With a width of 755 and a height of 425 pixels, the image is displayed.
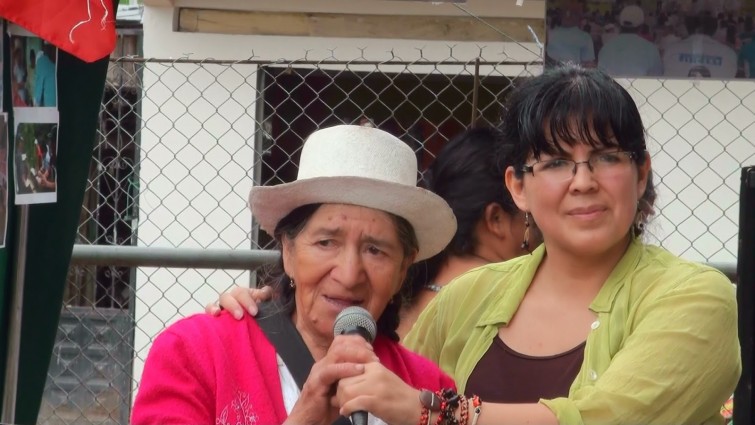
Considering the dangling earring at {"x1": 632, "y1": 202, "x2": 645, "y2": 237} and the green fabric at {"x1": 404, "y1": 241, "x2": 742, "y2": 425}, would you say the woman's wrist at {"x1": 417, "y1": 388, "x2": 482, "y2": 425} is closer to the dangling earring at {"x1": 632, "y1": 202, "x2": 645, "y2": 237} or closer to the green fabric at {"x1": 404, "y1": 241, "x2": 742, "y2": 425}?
the green fabric at {"x1": 404, "y1": 241, "x2": 742, "y2": 425}

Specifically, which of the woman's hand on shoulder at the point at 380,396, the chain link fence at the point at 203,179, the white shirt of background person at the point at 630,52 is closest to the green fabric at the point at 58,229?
the woman's hand on shoulder at the point at 380,396

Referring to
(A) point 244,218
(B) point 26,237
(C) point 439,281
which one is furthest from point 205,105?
(B) point 26,237

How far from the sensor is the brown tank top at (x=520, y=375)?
8.77 ft

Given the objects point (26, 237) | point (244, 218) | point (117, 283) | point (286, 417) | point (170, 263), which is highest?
point (26, 237)

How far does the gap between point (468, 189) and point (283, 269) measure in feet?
4.57

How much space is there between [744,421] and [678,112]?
15.2 feet

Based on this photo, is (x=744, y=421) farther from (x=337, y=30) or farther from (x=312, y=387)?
(x=337, y=30)

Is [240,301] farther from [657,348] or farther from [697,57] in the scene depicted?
[697,57]

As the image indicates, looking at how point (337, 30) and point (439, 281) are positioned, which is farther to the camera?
point (337, 30)

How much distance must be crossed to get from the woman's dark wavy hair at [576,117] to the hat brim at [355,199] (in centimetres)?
27

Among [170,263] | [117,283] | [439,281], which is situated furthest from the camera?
[117,283]

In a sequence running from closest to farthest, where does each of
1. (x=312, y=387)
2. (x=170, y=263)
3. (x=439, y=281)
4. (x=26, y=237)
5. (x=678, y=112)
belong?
(x=312, y=387)
(x=26, y=237)
(x=439, y=281)
(x=170, y=263)
(x=678, y=112)

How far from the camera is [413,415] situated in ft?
7.54

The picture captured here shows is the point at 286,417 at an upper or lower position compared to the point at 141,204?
upper
